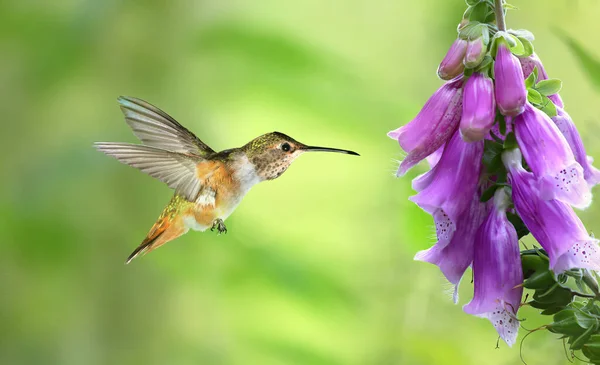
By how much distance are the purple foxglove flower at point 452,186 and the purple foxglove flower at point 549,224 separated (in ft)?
0.08

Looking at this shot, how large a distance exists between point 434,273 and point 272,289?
0.38 m

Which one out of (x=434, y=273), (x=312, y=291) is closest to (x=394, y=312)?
(x=434, y=273)

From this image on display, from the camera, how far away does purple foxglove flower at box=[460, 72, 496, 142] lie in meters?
0.50

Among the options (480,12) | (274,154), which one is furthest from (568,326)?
(274,154)

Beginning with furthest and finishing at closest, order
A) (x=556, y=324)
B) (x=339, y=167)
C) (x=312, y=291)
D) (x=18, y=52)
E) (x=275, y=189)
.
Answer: (x=275, y=189)
(x=339, y=167)
(x=18, y=52)
(x=312, y=291)
(x=556, y=324)

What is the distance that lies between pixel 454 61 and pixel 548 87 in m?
0.07

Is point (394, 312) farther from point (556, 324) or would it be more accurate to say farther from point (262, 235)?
point (556, 324)

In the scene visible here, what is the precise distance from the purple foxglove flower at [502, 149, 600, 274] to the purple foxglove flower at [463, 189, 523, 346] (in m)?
0.02

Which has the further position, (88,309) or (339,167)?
(339,167)

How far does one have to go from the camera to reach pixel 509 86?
0.50m

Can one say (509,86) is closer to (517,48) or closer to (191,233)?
(517,48)

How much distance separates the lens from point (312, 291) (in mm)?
1023

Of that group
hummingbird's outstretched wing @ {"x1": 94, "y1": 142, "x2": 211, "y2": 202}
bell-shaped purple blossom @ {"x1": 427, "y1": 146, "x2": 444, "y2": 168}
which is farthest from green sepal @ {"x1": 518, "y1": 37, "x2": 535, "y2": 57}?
hummingbird's outstretched wing @ {"x1": 94, "y1": 142, "x2": 211, "y2": 202}

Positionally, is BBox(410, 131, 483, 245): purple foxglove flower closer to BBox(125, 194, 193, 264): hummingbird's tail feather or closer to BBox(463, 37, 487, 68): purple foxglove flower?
BBox(463, 37, 487, 68): purple foxglove flower
